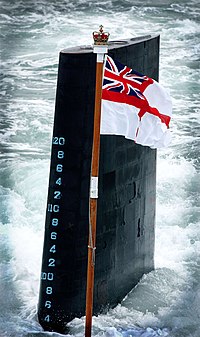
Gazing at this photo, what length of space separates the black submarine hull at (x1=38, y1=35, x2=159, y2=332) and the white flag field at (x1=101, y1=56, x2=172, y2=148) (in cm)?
85

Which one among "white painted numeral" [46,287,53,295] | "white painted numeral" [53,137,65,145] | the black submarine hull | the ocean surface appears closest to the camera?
the black submarine hull

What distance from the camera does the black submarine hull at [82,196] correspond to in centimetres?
1302

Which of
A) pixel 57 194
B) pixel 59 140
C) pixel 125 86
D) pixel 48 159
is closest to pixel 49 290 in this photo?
pixel 57 194

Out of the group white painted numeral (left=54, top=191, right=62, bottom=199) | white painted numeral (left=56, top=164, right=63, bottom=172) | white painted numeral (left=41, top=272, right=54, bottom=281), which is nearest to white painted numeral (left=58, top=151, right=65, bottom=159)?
white painted numeral (left=56, top=164, right=63, bottom=172)

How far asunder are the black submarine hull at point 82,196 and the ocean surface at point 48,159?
1.50 feet

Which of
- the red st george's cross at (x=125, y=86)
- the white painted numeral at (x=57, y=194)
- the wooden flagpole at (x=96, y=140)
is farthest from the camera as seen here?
the white painted numeral at (x=57, y=194)

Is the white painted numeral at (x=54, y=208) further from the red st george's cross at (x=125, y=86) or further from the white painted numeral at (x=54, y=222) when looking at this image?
the red st george's cross at (x=125, y=86)

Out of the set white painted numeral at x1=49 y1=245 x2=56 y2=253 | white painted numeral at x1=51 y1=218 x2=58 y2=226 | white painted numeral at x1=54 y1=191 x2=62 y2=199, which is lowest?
white painted numeral at x1=49 y1=245 x2=56 y2=253

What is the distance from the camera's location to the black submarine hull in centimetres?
1302

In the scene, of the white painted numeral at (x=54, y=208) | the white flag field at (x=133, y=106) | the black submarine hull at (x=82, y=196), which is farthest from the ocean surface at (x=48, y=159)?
the white flag field at (x=133, y=106)

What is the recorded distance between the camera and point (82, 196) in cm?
1330

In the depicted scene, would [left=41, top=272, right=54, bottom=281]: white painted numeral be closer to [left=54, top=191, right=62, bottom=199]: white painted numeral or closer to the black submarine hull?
the black submarine hull

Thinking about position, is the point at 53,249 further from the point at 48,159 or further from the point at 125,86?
the point at 48,159

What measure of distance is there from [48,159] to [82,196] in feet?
30.2
